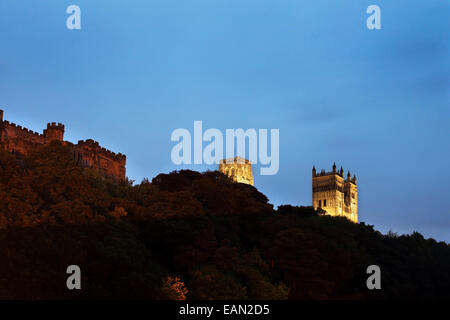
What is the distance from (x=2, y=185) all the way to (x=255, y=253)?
52.4 ft

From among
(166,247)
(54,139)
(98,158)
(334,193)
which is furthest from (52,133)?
(334,193)

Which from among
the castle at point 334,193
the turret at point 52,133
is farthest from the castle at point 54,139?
the castle at point 334,193

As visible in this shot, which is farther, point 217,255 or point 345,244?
point 345,244

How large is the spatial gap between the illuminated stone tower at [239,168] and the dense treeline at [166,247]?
76862 mm

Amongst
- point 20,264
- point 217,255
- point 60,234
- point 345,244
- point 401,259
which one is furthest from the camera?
point 401,259

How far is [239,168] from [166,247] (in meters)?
93.6

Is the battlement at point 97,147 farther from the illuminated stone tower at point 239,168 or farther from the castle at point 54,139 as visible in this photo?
the illuminated stone tower at point 239,168

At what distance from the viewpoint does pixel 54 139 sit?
4203 cm

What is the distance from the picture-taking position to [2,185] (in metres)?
27.8

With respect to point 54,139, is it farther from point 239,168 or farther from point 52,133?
point 239,168

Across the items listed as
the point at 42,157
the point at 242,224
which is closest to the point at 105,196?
the point at 42,157

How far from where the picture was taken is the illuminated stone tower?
4894 inches

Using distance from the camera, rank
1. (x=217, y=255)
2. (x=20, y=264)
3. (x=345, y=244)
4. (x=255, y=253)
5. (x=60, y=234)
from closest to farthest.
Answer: (x=20, y=264)
(x=60, y=234)
(x=217, y=255)
(x=255, y=253)
(x=345, y=244)
